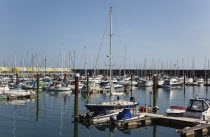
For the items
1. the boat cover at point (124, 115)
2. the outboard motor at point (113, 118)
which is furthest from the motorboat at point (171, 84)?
the outboard motor at point (113, 118)

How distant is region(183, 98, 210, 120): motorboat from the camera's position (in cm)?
2742

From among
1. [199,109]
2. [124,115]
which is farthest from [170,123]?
[124,115]

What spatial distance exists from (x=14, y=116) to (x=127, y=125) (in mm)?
15449

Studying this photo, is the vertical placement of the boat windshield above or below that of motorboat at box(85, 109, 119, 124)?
above

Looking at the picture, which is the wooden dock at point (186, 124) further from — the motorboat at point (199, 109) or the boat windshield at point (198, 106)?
the boat windshield at point (198, 106)

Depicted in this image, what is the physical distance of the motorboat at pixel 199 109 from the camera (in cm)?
2742

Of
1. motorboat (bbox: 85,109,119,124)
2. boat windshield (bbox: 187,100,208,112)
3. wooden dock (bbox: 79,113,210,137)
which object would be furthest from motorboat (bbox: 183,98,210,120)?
motorboat (bbox: 85,109,119,124)

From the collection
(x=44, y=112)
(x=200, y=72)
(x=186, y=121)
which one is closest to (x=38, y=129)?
(x=44, y=112)

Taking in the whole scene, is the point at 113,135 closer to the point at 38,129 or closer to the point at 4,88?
the point at 38,129

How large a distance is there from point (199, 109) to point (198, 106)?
30cm

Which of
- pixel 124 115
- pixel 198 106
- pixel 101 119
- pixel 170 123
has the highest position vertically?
pixel 198 106

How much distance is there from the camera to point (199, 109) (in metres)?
28.3

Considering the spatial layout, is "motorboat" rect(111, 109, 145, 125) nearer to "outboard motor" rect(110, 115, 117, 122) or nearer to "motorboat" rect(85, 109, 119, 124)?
"outboard motor" rect(110, 115, 117, 122)

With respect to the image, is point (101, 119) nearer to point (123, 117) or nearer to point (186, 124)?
point (123, 117)
